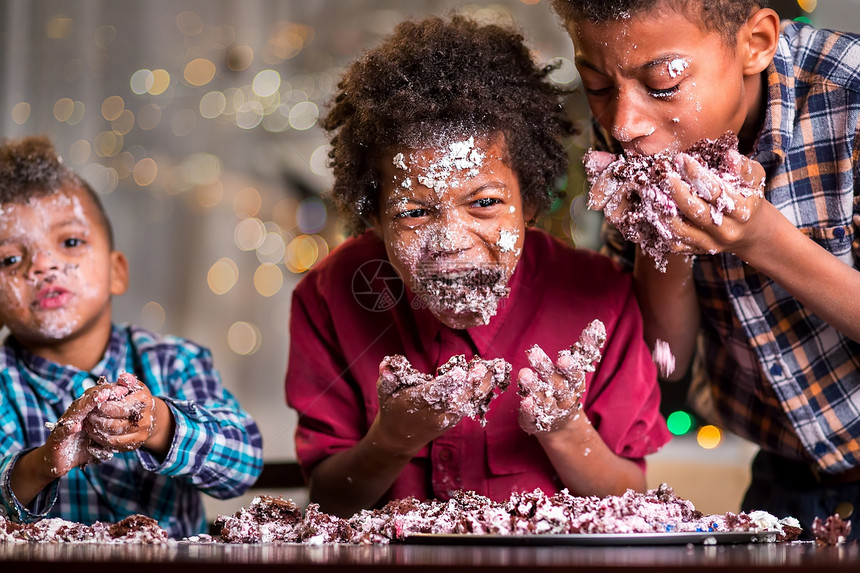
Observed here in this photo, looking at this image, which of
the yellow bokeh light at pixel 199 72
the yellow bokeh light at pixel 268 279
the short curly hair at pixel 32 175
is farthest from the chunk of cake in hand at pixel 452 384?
the yellow bokeh light at pixel 199 72

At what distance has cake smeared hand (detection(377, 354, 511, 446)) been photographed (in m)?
0.90

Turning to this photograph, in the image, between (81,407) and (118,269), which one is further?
(118,269)

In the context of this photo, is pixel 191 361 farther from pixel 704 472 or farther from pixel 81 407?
pixel 704 472

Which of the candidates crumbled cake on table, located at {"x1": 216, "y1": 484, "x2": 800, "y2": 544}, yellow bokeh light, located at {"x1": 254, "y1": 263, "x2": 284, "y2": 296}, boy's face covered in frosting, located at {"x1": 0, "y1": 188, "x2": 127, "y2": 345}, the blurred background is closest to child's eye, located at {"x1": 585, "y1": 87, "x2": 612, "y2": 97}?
crumbled cake on table, located at {"x1": 216, "y1": 484, "x2": 800, "y2": 544}

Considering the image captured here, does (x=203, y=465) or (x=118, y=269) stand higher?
(x=118, y=269)

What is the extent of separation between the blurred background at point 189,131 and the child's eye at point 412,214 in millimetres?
1032

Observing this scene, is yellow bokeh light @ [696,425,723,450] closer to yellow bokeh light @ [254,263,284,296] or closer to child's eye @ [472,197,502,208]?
child's eye @ [472,197,502,208]

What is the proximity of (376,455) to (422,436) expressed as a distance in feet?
0.29

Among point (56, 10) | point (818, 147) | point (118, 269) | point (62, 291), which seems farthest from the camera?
point (56, 10)

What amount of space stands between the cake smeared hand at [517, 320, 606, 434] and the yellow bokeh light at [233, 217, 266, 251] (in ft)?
5.06

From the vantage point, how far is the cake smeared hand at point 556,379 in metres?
0.91

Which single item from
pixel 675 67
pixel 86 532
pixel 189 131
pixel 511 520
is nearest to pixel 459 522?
pixel 511 520

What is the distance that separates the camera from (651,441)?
110cm

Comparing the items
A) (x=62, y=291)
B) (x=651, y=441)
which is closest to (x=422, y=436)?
(x=651, y=441)
